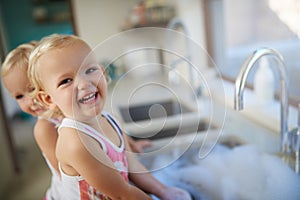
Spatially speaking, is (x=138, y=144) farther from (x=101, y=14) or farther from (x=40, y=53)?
(x=101, y=14)

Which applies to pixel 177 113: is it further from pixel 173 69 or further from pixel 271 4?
pixel 271 4

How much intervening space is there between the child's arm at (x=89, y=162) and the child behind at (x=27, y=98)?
6 centimetres

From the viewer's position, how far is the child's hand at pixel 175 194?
2.17 feet

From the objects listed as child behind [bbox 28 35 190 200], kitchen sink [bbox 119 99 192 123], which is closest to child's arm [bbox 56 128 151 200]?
child behind [bbox 28 35 190 200]

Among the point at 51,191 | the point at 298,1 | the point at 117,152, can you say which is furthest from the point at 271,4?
the point at 51,191

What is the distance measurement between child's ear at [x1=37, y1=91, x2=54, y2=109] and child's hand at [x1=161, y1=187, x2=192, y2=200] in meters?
0.29

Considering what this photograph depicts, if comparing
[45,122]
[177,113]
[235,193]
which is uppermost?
[45,122]

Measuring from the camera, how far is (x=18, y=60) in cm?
62

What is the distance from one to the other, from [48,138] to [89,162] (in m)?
0.14

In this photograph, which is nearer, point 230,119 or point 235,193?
point 235,193

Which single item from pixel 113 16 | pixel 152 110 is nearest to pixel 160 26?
pixel 113 16

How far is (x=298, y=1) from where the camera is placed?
86cm

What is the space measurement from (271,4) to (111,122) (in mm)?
685

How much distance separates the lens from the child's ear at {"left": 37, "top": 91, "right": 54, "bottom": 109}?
0.56 metres
